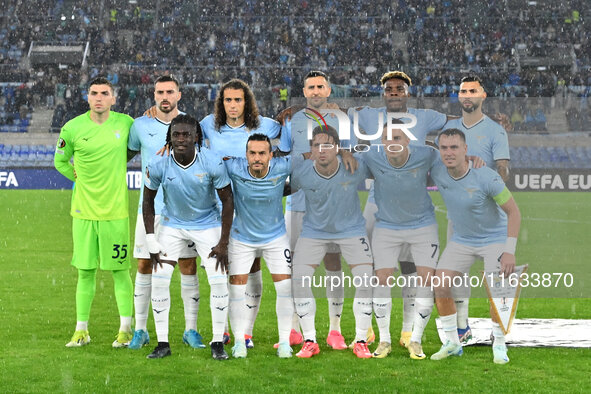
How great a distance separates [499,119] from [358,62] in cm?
2543

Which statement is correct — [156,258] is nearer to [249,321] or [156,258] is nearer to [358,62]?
[249,321]

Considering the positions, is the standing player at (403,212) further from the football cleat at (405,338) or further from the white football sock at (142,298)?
the white football sock at (142,298)

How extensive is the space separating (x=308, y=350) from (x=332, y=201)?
1097 millimetres

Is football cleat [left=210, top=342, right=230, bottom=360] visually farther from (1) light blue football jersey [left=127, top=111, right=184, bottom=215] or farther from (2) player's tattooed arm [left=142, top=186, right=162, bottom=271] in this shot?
(1) light blue football jersey [left=127, top=111, right=184, bottom=215]

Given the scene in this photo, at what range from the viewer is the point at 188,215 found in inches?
244

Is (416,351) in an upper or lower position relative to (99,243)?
lower

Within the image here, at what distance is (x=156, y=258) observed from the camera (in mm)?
6176

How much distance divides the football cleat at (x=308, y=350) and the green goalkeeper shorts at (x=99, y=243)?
1.54 m

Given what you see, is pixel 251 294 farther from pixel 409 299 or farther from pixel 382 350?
pixel 409 299

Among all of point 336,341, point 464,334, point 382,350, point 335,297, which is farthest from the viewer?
point 464,334

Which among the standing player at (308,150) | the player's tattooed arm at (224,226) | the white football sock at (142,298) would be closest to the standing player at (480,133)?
the standing player at (308,150)

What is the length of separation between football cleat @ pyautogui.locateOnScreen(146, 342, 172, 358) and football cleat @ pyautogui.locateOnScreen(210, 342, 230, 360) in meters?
0.33

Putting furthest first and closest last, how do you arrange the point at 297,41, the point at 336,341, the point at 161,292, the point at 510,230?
the point at 297,41 → the point at 336,341 → the point at 161,292 → the point at 510,230

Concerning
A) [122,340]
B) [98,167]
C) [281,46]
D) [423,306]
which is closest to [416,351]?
[423,306]
